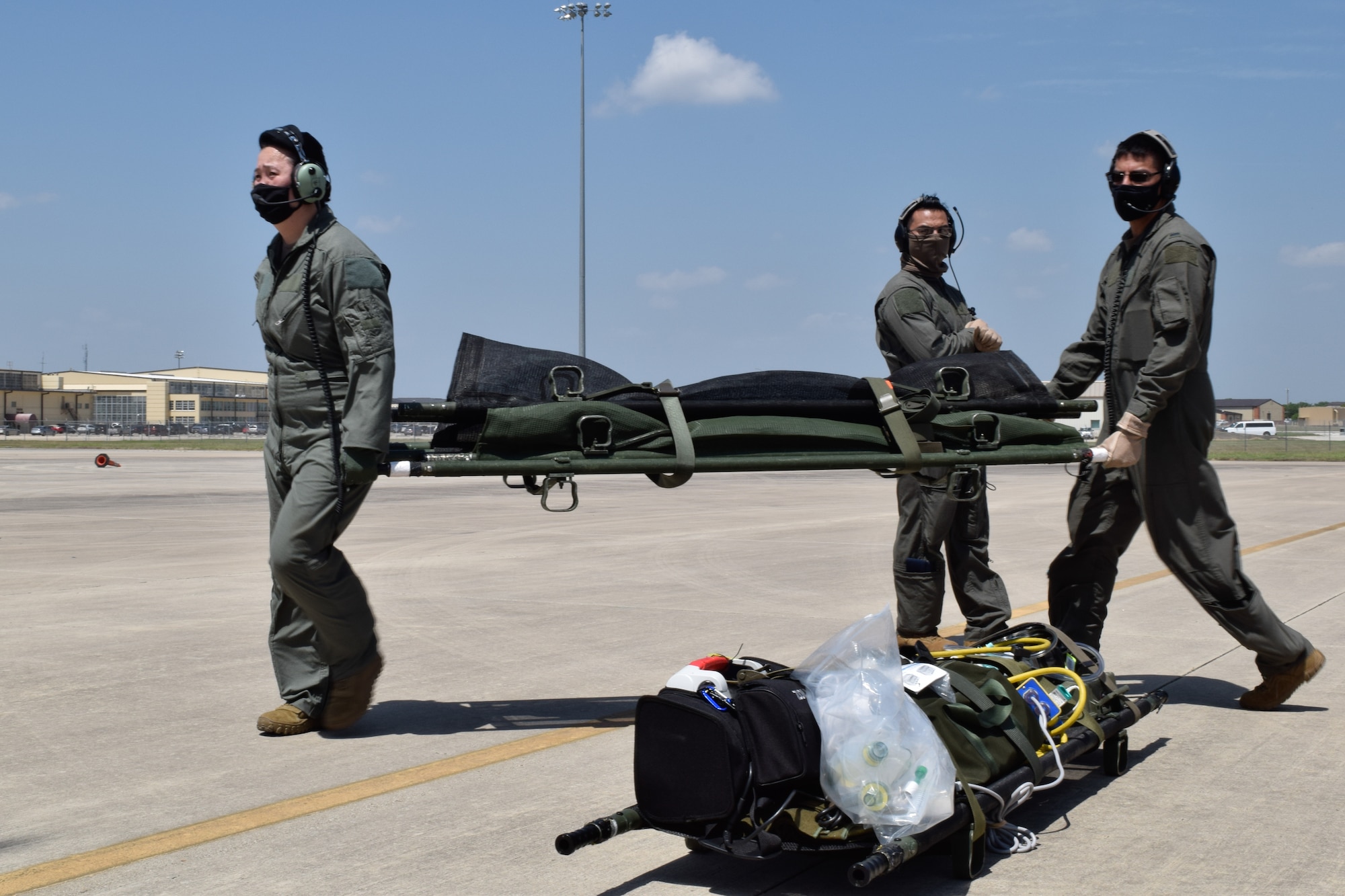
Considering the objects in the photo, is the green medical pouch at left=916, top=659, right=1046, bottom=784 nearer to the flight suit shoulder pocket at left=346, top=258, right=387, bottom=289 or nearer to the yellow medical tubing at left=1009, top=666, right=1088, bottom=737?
the yellow medical tubing at left=1009, top=666, right=1088, bottom=737

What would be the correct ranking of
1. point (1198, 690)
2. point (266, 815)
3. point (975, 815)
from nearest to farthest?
point (975, 815), point (266, 815), point (1198, 690)

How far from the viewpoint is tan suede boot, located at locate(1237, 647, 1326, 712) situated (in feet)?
16.3

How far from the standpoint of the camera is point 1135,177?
504cm

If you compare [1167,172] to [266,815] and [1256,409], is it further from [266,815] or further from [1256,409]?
[1256,409]

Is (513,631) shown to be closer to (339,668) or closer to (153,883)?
(339,668)

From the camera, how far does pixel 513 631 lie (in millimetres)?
7020

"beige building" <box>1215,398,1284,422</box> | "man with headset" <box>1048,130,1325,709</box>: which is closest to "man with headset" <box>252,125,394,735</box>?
"man with headset" <box>1048,130,1325,709</box>

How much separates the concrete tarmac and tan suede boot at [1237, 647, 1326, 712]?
9 centimetres

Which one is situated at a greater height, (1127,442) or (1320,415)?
(1320,415)

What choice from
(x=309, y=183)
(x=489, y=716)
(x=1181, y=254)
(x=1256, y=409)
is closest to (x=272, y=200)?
(x=309, y=183)

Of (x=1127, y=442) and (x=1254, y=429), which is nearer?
(x=1127, y=442)

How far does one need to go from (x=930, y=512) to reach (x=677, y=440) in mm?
1913

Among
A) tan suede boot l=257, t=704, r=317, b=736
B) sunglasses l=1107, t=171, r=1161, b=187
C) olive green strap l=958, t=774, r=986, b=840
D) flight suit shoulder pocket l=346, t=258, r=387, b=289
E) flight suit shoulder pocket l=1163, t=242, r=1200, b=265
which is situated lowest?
tan suede boot l=257, t=704, r=317, b=736

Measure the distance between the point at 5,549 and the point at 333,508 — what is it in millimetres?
8688
